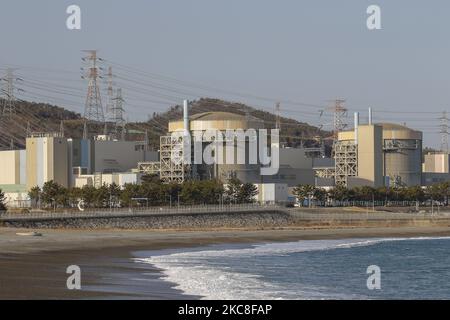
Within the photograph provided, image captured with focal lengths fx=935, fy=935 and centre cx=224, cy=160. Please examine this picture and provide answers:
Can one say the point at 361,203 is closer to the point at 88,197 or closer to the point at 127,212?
the point at 88,197

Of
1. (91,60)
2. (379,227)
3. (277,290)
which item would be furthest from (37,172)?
(277,290)

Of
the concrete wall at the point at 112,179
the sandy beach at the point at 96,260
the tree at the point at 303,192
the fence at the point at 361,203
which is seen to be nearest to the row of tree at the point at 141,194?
the concrete wall at the point at 112,179

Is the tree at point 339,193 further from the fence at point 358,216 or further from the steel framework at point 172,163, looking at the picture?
the steel framework at point 172,163

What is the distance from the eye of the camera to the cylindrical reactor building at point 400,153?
471 ft

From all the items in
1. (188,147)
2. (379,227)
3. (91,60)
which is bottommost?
(379,227)

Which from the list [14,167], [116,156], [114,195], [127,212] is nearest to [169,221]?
[127,212]

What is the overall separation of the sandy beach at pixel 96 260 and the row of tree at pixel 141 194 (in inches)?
889

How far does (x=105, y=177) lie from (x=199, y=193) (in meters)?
16.4

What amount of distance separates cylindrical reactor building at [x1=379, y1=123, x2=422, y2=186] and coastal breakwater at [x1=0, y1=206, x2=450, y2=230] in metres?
27.4

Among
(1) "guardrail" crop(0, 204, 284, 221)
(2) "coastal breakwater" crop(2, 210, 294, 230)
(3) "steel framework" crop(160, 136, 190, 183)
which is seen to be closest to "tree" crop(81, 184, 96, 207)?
(1) "guardrail" crop(0, 204, 284, 221)

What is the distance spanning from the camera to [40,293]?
2952 centimetres

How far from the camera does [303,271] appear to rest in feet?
152

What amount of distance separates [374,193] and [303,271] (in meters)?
84.7
